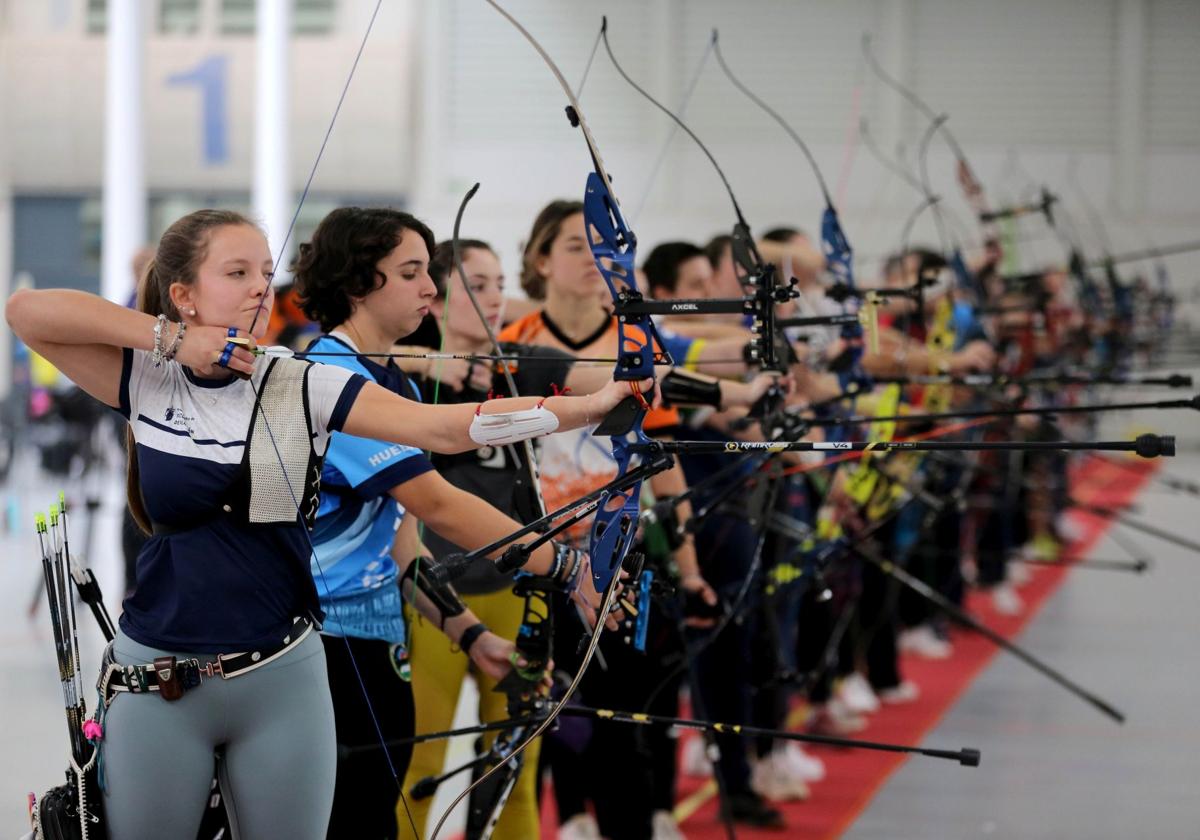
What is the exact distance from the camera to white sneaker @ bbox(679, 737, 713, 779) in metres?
3.77

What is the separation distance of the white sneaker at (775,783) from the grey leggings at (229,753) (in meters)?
2.06

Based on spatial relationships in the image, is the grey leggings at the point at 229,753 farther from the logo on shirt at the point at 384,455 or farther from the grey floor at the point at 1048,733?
the grey floor at the point at 1048,733

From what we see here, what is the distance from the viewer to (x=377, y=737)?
2.00 metres

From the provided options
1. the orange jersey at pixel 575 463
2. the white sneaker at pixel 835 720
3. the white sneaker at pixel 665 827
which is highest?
the orange jersey at pixel 575 463

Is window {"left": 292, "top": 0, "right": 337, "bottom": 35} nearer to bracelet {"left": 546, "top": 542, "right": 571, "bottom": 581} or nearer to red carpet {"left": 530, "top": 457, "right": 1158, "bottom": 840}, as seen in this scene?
red carpet {"left": 530, "top": 457, "right": 1158, "bottom": 840}

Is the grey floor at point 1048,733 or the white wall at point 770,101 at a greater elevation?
the white wall at point 770,101

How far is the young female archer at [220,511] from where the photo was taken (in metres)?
1.57

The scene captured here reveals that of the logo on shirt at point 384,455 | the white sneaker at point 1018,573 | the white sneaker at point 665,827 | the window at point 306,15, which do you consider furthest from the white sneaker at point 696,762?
the window at point 306,15

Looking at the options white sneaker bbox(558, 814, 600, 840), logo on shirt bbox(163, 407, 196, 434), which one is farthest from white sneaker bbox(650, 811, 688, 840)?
logo on shirt bbox(163, 407, 196, 434)

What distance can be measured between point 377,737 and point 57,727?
2515mm

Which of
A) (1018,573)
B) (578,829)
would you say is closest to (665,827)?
(578,829)

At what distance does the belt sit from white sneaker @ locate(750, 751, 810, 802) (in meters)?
2.14

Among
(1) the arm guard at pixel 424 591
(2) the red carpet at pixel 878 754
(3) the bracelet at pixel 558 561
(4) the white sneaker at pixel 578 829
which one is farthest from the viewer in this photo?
(2) the red carpet at pixel 878 754

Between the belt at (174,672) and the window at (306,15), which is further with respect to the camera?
the window at (306,15)
